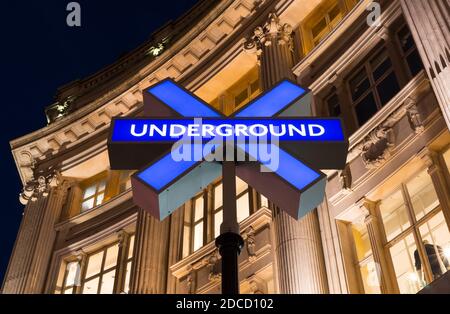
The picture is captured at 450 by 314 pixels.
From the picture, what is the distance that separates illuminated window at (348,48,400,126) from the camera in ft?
47.4

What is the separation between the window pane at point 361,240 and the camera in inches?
504

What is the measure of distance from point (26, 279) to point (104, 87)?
8.85 meters

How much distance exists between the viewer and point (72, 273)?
2042 cm

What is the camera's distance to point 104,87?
25859 mm

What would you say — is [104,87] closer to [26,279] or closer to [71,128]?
[71,128]

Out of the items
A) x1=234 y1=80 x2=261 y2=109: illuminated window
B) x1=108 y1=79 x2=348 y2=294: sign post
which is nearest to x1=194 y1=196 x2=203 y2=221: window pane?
x1=234 y1=80 x2=261 y2=109: illuminated window

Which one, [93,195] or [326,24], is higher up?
[326,24]

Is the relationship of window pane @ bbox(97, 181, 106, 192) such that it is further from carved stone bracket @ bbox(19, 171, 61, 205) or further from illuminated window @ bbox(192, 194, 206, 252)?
illuminated window @ bbox(192, 194, 206, 252)

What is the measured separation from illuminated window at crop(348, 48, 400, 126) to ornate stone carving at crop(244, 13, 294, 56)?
370cm

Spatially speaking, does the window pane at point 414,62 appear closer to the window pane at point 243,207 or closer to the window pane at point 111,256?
the window pane at point 243,207

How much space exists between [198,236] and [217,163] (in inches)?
497

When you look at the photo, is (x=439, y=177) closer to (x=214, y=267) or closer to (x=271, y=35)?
(x=214, y=267)

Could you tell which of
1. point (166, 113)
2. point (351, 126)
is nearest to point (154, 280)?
point (351, 126)

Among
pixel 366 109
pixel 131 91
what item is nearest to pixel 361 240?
pixel 366 109
